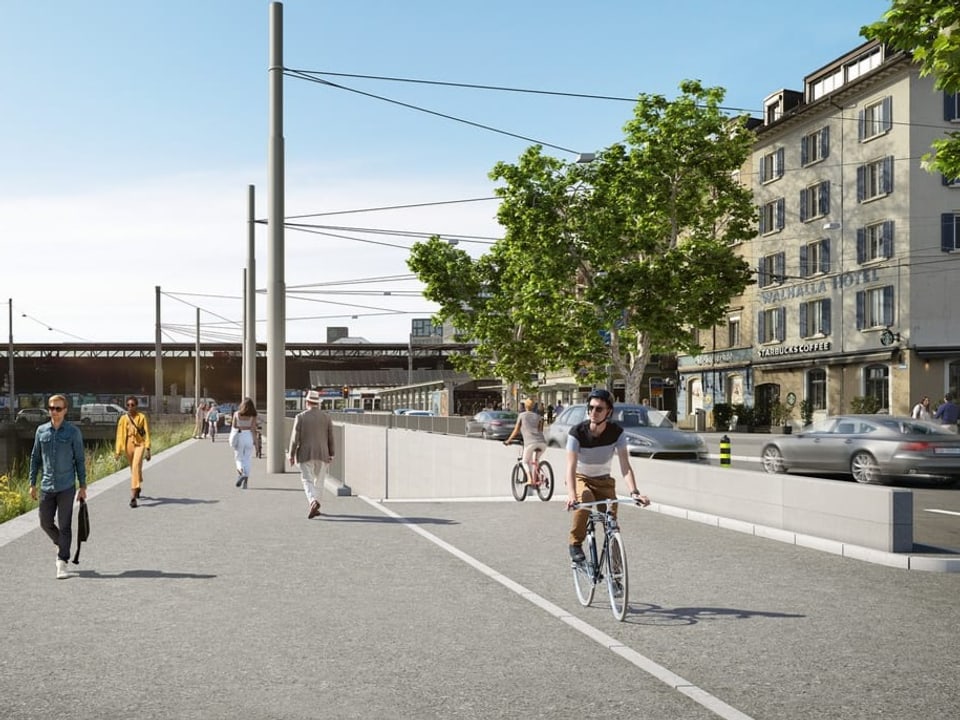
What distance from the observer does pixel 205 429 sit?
5056cm

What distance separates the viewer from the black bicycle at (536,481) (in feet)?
60.8

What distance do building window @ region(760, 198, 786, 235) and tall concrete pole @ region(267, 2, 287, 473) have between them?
121 ft

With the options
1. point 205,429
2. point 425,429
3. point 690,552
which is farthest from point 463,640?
point 205,429

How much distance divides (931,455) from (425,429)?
91.0ft

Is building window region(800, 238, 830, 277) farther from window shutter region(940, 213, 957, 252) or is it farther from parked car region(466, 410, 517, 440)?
parked car region(466, 410, 517, 440)

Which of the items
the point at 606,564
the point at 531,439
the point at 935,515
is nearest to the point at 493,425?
the point at 531,439

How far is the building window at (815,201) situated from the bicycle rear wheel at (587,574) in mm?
43694

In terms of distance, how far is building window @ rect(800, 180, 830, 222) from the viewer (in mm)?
48812

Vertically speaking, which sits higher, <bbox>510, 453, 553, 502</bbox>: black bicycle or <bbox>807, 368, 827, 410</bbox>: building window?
<bbox>807, 368, 827, 410</bbox>: building window

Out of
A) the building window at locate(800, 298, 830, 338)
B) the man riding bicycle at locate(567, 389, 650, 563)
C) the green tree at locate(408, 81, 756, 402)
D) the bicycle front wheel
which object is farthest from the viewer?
the building window at locate(800, 298, 830, 338)

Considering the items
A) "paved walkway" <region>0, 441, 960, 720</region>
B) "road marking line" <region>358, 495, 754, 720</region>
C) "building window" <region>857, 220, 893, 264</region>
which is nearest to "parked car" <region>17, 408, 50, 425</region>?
"building window" <region>857, 220, 893, 264</region>

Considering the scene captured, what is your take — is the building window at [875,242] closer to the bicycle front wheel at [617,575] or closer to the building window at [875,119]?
the building window at [875,119]

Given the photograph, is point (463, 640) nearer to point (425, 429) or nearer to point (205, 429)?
point (425, 429)

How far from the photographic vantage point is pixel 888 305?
44.2 m
